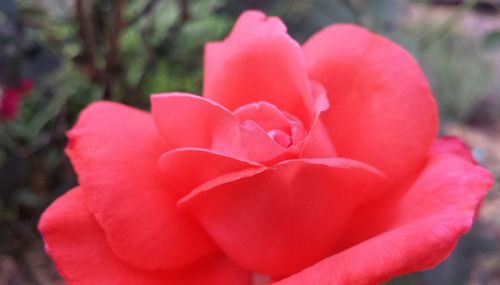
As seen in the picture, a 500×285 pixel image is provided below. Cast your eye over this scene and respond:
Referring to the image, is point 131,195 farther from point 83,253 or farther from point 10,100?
point 10,100

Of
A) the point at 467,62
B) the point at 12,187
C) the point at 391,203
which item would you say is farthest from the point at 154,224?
the point at 467,62

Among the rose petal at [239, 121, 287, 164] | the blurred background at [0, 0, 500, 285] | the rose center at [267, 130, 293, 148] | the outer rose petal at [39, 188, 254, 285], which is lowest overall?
the blurred background at [0, 0, 500, 285]

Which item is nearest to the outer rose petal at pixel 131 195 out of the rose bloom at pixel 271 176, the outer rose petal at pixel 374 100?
the rose bloom at pixel 271 176

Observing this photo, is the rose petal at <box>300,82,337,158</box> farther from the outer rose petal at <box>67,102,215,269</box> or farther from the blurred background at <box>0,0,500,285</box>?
the blurred background at <box>0,0,500,285</box>

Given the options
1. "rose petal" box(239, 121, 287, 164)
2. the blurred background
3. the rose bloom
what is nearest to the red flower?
the blurred background

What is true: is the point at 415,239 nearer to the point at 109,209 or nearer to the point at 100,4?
the point at 109,209

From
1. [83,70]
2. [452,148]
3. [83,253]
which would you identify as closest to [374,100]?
[452,148]

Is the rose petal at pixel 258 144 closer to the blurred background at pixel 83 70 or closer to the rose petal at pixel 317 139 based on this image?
the rose petal at pixel 317 139
